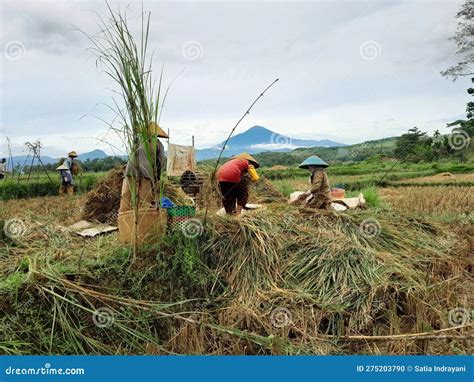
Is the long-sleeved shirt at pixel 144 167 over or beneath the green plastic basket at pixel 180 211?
over

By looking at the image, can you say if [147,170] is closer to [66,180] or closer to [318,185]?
[318,185]

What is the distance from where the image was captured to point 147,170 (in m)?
4.05

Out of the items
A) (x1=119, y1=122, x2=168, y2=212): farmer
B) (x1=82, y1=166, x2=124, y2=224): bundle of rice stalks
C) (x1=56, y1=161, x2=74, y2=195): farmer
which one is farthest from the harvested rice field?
(x1=56, y1=161, x2=74, y2=195): farmer

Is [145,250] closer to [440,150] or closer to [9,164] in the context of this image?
[9,164]

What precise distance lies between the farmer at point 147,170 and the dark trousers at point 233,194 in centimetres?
182

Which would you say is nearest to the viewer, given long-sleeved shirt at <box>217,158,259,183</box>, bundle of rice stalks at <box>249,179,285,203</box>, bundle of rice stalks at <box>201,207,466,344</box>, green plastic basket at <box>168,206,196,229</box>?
bundle of rice stalks at <box>201,207,466,344</box>

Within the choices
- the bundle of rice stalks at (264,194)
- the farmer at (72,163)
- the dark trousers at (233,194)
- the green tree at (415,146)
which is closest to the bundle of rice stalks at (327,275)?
the dark trousers at (233,194)

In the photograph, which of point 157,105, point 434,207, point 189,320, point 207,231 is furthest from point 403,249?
point 434,207

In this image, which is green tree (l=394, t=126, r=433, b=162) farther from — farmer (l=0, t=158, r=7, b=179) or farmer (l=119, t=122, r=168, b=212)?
farmer (l=119, t=122, r=168, b=212)

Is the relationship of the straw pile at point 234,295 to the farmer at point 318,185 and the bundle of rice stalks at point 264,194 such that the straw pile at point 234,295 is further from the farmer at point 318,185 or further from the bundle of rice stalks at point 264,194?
the bundle of rice stalks at point 264,194

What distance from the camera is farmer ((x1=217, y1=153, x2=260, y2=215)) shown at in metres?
5.94

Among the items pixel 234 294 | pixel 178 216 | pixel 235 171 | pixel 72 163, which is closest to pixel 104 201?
pixel 235 171

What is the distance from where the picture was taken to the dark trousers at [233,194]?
19.9 ft

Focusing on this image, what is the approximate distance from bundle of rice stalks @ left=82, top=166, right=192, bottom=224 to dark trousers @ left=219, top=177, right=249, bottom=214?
479 mm
